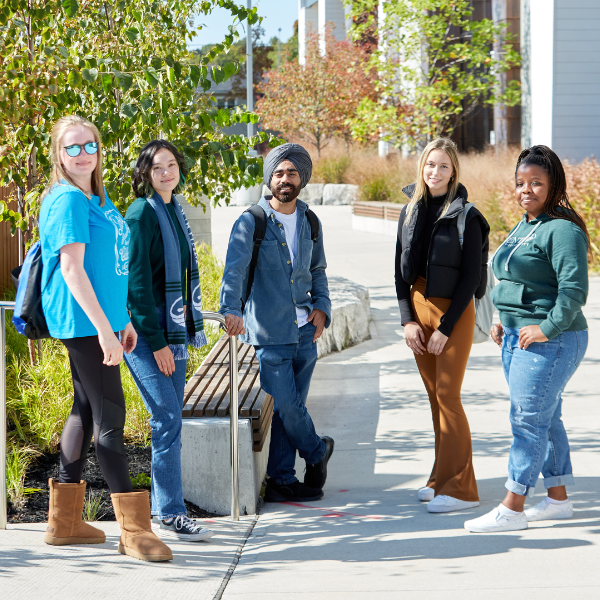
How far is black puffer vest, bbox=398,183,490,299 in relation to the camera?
4129 millimetres

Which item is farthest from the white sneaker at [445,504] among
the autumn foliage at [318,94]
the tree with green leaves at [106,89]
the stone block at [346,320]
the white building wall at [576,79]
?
the autumn foliage at [318,94]

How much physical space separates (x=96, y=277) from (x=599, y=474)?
305cm

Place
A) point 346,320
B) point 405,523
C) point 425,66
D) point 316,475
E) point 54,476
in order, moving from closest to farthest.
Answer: point 405,523, point 316,475, point 54,476, point 346,320, point 425,66

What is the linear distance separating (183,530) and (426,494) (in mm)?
1337

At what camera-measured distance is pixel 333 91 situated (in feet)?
98.5

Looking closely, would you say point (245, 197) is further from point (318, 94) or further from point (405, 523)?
point (405, 523)

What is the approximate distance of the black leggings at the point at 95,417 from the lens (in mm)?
3424

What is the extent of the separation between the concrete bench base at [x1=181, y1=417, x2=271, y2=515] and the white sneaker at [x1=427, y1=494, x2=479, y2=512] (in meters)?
0.91

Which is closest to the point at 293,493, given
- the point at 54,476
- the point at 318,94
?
the point at 54,476

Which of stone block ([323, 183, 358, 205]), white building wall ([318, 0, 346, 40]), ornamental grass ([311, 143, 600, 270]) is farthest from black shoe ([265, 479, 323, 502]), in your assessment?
white building wall ([318, 0, 346, 40])

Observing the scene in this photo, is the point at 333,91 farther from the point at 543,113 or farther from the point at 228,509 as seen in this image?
the point at 228,509

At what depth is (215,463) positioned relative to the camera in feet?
14.0

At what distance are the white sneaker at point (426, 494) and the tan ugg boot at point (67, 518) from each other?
65.8 inches

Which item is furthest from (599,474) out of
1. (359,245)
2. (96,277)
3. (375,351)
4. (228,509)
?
(359,245)
